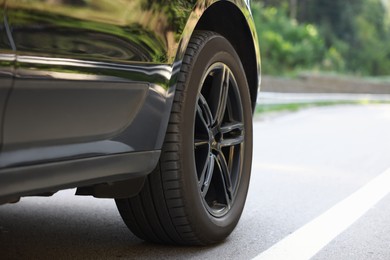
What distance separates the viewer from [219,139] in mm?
3463

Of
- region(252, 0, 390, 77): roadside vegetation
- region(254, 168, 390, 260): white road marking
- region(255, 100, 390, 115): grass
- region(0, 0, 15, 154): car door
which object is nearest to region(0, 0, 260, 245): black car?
region(0, 0, 15, 154): car door

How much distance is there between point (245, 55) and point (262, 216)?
3.14 feet

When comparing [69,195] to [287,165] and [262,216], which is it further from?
[287,165]

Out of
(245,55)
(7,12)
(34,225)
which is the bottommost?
(34,225)

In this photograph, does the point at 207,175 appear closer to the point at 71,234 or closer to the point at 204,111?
the point at 204,111

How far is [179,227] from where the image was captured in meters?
3.15

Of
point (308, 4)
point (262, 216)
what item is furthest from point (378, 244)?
point (308, 4)

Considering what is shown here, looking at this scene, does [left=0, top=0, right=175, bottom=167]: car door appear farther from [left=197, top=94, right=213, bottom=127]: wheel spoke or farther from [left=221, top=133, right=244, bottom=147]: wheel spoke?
[left=221, top=133, right=244, bottom=147]: wheel spoke

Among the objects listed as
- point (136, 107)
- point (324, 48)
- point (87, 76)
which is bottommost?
point (324, 48)

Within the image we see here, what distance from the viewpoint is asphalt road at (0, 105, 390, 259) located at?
3.35 metres

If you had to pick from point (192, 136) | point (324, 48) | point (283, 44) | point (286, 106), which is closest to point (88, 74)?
point (192, 136)

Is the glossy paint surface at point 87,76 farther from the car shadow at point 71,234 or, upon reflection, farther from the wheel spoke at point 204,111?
the car shadow at point 71,234

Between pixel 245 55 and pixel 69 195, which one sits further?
pixel 69 195

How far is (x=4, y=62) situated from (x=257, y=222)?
2312 mm
